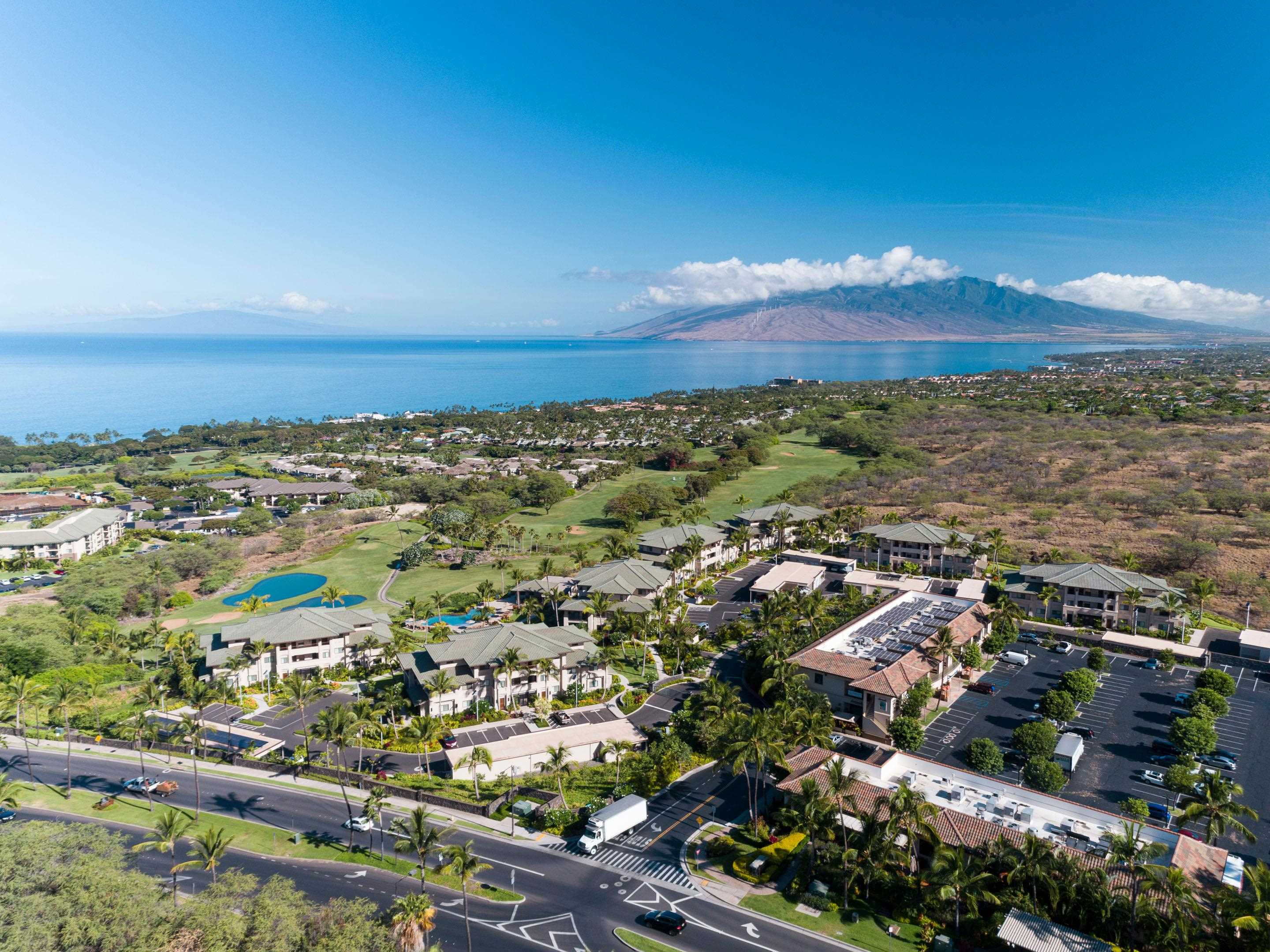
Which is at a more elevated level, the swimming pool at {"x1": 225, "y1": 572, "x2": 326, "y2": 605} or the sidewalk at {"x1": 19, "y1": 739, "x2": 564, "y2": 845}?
the sidewalk at {"x1": 19, "y1": 739, "x2": 564, "y2": 845}

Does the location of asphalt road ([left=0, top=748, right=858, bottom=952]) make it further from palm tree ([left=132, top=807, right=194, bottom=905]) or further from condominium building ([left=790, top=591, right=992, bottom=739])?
condominium building ([left=790, top=591, right=992, bottom=739])

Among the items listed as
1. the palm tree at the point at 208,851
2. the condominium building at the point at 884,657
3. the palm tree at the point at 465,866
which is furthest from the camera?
the condominium building at the point at 884,657

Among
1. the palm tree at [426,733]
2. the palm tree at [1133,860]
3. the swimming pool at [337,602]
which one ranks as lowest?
the swimming pool at [337,602]

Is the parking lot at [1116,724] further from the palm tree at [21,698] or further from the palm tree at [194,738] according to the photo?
the palm tree at [21,698]

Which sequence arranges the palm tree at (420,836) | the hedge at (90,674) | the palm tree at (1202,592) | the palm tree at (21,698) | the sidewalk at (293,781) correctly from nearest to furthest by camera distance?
the palm tree at (420,836) < the sidewalk at (293,781) < the palm tree at (21,698) < the hedge at (90,674) < the palm tree at (1202,592)

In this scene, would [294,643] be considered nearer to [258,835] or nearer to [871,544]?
[258,835]

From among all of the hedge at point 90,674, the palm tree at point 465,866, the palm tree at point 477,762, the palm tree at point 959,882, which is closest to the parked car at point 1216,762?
the palm tree at point 959,882

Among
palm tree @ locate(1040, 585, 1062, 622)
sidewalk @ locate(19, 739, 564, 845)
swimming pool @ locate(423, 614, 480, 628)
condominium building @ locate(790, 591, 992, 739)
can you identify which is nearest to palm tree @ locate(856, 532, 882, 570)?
palm tree @ locate(1040, 585, 1062, 622)
